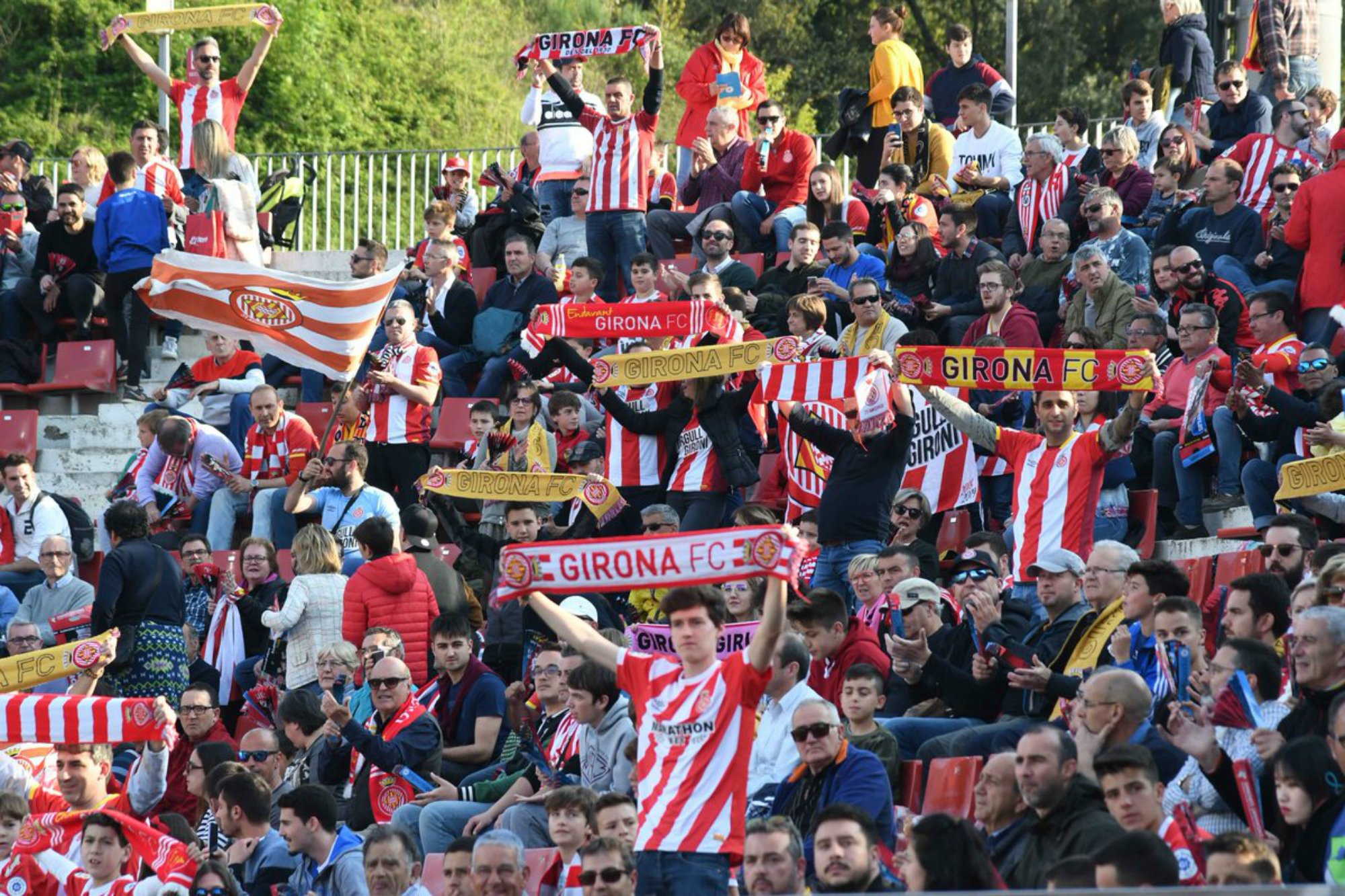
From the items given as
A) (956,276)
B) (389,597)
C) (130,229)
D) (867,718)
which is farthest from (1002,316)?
(130,229)

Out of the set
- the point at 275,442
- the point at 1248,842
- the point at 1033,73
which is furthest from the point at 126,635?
the point at 1033,73

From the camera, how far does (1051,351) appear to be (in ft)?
37.1

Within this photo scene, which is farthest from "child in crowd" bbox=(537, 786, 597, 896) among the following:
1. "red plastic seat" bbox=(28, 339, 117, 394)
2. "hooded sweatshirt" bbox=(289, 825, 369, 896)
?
"red plastic seat" bbox=(28, 339, 117, 394)

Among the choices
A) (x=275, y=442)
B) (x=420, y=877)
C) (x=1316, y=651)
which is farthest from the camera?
(x=275, y=442)

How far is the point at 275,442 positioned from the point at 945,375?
5.14 metres

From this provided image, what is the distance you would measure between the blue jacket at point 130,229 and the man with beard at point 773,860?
10.8 meters

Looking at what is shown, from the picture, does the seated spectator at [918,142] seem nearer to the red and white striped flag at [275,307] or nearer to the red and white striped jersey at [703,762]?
the red and white striped flag at [275,307]

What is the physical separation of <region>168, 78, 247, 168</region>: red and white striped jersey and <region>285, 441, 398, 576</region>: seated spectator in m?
5.49

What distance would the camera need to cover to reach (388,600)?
40.7ft

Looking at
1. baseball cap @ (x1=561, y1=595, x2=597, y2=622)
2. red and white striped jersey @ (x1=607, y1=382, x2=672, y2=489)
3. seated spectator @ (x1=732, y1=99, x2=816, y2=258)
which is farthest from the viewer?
seated spectator @ (x1=732, y1=99, x2=816, y2=258)

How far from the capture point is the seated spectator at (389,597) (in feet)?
40.6

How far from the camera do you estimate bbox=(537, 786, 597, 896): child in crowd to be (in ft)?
29.8

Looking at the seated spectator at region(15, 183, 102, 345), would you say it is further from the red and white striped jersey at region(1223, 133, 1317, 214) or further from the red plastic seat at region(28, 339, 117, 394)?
the red and white striped jersey at region(1223, 133, 1317, 214)

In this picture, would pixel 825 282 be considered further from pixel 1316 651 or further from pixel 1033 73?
pixel 1033 73
